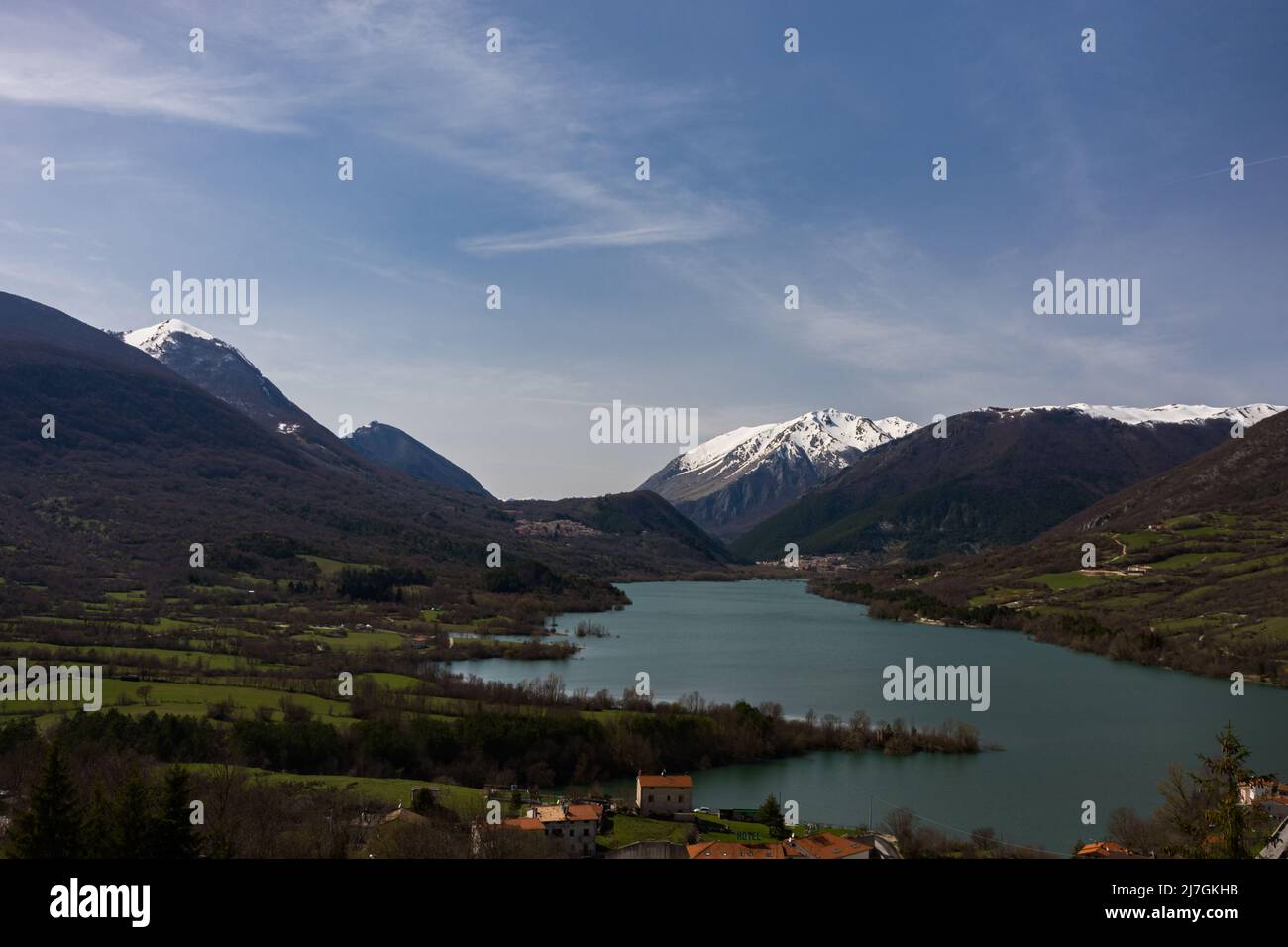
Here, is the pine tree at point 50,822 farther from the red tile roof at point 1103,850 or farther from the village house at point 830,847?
the red tile roof at point 1103,850

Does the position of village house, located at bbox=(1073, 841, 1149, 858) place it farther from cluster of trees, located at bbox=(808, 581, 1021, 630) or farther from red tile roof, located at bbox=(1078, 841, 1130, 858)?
cluster of trees, located at bbox=(808, 581, 1021, 630)

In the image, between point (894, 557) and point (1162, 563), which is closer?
point (1162, 563)

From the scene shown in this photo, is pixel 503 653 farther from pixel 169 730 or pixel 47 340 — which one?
pixel 47 340

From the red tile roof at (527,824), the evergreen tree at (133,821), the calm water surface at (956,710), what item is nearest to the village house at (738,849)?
the red tile roof at (527,824)

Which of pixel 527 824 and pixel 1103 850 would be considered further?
pixel 527 824

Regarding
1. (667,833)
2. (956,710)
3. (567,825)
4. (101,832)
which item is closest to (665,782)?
(667,833)

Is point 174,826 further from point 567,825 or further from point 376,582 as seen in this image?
point 376,582

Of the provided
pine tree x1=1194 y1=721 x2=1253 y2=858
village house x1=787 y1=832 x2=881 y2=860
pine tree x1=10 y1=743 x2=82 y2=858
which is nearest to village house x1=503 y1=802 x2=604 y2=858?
village house x1=787 y1=832 x2=881 y2=860
